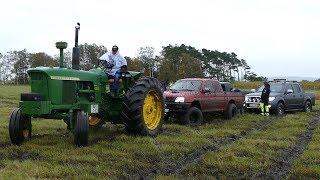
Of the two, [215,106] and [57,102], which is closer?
[57,102]

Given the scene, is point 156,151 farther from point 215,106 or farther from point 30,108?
point 215,106

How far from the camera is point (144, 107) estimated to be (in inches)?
425

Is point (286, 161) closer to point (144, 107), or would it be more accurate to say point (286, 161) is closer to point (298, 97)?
point (144, 107)

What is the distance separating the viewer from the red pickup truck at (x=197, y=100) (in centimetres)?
1393

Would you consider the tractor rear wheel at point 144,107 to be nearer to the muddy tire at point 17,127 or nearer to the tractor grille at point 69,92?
the tractor grille at point 69,92

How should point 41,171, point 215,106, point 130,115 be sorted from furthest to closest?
point 215,106 → point 130,115 → point 41,171

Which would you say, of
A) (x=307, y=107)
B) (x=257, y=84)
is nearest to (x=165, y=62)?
(x=257, y=84)

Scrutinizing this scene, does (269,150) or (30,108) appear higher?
(30,108)

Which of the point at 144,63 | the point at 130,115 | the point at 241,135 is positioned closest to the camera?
the point at 130,115

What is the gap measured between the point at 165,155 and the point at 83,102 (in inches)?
92.7

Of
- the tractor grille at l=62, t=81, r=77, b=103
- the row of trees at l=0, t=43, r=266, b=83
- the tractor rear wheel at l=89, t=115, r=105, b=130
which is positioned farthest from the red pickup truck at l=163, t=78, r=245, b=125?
the row of trees at l=0, t=43, r=266, b=83

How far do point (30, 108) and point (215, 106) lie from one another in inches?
333

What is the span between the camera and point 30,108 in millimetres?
8242

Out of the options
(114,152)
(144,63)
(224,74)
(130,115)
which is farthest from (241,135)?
(224,74)
